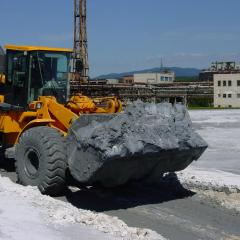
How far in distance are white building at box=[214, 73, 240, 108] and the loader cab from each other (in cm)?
7868

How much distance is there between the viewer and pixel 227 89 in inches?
3497

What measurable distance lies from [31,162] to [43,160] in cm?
65

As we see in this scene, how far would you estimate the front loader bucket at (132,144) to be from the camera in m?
7.48

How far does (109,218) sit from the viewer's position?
22.7ft

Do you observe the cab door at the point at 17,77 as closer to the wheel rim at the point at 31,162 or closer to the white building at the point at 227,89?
the wheel rim at the point at 31,162

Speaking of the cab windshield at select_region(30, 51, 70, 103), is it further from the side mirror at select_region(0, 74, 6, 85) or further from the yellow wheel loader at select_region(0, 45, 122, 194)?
the side mirror at select_region(0, 74, 6, 85)

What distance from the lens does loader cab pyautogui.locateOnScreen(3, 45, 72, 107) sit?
9984 millimetres

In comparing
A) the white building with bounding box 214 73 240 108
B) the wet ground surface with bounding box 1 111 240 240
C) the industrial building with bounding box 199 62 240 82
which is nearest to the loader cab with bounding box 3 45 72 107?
→ the wet ground surface with bounding box 1 111 240 240

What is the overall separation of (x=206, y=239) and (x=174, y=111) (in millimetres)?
2685

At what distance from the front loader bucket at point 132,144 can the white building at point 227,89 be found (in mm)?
80113

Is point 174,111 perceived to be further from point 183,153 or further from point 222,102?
point 222,102

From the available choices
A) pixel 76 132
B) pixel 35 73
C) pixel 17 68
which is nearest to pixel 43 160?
pixel 76 132

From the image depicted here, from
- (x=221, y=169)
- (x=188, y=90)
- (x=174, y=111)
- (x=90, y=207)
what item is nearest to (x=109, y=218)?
(x=90, y=207)

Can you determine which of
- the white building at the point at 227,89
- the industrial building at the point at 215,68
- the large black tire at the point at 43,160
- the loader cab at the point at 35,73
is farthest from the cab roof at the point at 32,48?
the industrial building at the point at 215,68
